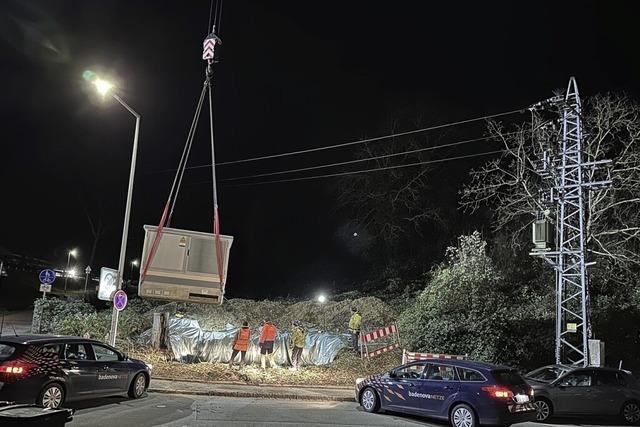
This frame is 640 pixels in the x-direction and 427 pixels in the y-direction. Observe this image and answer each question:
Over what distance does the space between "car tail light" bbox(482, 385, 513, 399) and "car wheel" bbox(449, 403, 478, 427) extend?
20.9 inches

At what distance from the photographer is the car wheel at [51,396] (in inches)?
418

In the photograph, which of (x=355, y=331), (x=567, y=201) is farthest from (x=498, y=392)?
(x=355, y=331)

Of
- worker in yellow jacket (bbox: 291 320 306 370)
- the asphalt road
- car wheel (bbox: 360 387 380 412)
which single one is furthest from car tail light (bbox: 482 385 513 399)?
worker in yellow jacket (bbox: 291 320 306 370)

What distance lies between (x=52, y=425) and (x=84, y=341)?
8.63 m

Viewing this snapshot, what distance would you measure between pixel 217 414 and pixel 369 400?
12.0 ft

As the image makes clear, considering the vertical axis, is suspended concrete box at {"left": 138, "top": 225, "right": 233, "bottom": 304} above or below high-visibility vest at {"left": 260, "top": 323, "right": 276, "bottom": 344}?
above

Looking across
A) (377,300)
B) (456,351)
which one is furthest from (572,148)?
(377,300)

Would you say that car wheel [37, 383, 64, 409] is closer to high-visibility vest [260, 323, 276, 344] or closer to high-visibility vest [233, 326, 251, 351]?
high-visibility vest [233, 326, 251, 351]

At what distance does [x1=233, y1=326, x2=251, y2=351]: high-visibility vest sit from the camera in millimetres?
20438

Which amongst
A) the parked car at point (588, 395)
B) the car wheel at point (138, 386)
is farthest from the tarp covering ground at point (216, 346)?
the parked car at point (588, 395)

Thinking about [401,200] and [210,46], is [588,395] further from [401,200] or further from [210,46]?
[401,200]

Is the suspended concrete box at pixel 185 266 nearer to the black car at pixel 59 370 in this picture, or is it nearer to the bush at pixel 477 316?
the black car at pixel 59 370

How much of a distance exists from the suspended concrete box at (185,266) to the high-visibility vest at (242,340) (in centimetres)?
594

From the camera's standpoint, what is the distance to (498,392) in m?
11.0
